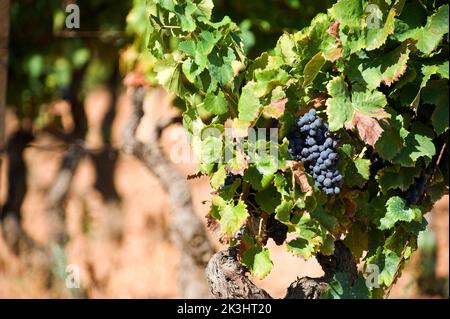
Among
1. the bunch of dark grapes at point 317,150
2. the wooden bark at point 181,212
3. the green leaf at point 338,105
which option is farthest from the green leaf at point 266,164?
the wooden bark at point 181,212

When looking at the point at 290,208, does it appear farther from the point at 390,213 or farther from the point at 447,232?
the point at 447,232

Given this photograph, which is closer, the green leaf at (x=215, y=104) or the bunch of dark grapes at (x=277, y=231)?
the green leaf at (x=215, y=104)

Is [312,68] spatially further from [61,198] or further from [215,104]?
[61,198]

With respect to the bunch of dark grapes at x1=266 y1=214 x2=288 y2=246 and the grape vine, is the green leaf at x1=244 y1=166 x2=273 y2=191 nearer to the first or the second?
the grape vine

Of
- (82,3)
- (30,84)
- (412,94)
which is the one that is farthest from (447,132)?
(30,84)

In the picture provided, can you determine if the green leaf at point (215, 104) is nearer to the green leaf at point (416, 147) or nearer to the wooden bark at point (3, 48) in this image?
the green leaf at point (416, 147)
